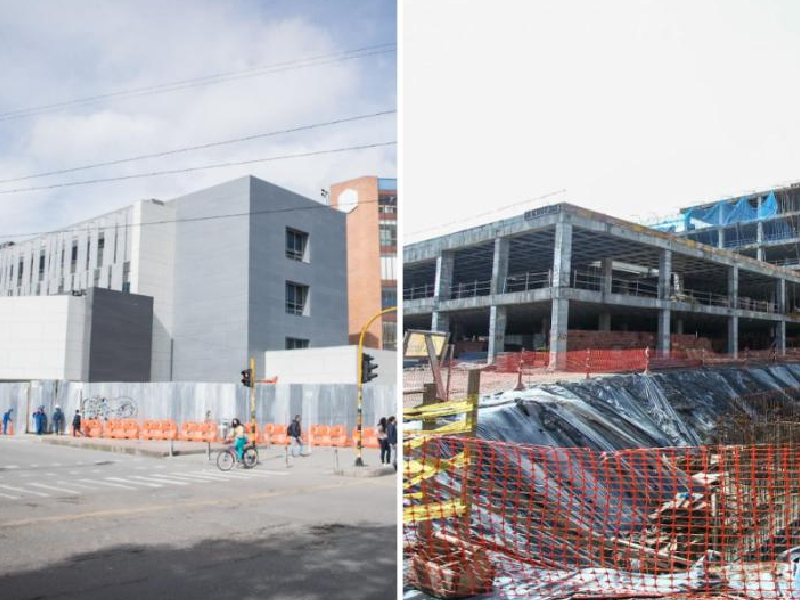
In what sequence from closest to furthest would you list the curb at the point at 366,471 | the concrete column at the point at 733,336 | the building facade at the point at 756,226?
the curb at the point at 366,471 < the concrete column at the point at 733,336 < the building facade at the point at 756,226

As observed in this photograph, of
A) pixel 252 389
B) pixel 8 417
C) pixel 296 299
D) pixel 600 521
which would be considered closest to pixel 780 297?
pixel 600 521

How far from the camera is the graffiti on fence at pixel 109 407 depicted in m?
2.78

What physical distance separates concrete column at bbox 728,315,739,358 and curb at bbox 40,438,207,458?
94.4 inches

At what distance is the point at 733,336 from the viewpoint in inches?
141

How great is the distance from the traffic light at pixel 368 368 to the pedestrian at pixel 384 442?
39 centimetres

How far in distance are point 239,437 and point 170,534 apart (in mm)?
505

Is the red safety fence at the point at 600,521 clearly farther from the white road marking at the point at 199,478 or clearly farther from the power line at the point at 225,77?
the power line at the point at 225,77

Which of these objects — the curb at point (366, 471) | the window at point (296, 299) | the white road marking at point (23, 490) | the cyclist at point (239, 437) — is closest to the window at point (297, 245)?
the window at point (296, 299)

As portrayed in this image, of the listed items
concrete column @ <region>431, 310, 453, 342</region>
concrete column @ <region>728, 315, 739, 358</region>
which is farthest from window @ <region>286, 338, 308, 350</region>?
concrete column @ <region>728, 315, 739, 358</region>

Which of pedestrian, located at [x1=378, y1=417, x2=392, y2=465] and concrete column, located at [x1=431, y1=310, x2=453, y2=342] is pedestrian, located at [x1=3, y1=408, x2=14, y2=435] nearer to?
pedestrian, located at [x1=378, y1=417, x2=392, y2=465]

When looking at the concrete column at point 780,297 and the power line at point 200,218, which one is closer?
the power line at point 200,218

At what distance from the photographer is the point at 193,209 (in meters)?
3.05

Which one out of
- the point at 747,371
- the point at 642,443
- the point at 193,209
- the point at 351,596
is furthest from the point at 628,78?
the point at 351,596

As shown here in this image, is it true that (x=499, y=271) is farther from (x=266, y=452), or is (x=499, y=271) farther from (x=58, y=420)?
(x=58, y=420)
